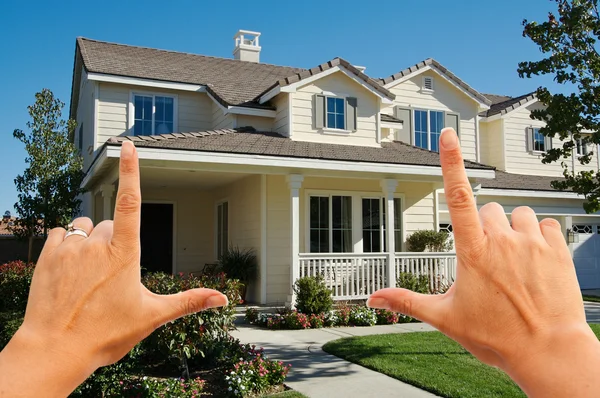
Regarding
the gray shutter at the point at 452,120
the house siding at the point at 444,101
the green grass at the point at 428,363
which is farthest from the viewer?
the gray shutter at the point at 452,120

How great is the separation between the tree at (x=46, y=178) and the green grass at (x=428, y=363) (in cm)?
896

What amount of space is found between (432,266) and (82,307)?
13800 millimetres

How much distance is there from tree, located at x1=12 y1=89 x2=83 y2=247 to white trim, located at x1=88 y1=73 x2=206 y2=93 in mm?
1650

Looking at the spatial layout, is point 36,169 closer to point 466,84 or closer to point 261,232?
point 261,232

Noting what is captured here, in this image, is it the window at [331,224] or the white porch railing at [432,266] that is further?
the window at [331,224]

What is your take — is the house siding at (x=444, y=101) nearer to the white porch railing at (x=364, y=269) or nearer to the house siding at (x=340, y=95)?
the house siding at (x=340, y=95)

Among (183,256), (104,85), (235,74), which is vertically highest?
(235,74)

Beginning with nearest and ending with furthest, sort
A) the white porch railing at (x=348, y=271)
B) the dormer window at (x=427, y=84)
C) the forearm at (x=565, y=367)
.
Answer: the forearm at (x=565, y=367) < the white porch railing at (x=348, y=271) < the dormer window at (x=427, y=84)

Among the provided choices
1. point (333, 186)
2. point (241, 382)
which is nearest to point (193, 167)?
point (333, 186)

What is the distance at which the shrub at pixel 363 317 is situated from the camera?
39.0ft

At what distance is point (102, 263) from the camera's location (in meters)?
1.06

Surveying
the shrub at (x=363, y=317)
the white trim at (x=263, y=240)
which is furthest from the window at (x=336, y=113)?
the shrub at (x=363, y=317)

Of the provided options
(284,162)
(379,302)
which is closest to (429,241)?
(284,162)

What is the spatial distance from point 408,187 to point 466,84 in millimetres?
4969
